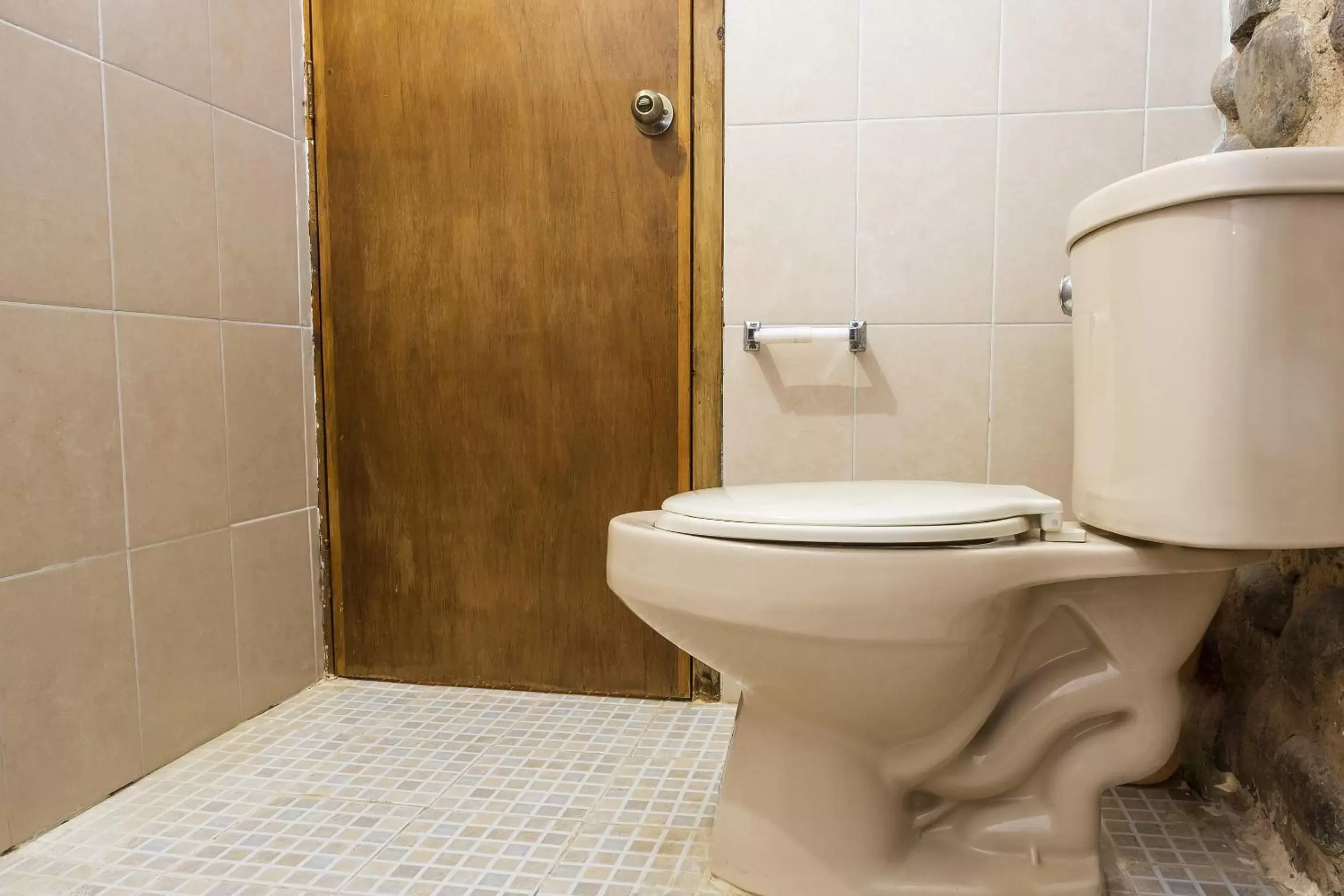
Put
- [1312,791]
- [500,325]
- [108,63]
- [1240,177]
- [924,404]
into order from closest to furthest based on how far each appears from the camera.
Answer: [1240,177], [1312,791], [108,63], [924,404], [500,325]

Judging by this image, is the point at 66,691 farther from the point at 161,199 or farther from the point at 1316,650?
the point at 1316,650

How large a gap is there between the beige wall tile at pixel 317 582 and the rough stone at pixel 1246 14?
1.57m

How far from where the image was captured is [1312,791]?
0.85m

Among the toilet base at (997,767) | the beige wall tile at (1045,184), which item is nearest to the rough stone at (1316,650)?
the toilet base at (997,767)

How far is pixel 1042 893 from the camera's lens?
853mm

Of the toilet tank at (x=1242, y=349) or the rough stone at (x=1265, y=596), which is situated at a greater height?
the toilet tank at (x=1242, y=349)

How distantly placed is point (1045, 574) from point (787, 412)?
603 mm

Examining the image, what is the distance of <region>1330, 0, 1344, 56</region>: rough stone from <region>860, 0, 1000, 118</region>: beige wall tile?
0.44 m

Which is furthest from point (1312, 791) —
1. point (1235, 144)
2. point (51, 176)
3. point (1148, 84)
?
point (51, 176)

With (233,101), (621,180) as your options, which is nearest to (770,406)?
(621,180)

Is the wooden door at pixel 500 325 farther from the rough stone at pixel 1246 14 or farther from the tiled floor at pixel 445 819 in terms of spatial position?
the rough stone at pixel 1246 14

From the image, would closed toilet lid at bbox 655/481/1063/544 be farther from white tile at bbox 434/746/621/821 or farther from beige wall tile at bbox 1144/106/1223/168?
beige wall tile at bbox 1144/106/1223/168

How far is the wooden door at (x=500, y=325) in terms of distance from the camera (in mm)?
1347

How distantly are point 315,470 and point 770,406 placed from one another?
801mm
